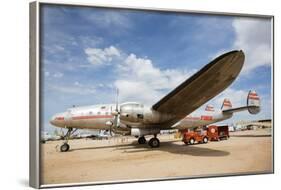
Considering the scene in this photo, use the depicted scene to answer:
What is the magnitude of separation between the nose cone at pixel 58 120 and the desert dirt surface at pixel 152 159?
256 millimetres

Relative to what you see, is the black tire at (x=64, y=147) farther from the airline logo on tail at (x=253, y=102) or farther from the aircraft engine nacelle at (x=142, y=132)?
the airline logo on tail at (x=253, y=102)

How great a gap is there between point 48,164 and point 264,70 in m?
3.86

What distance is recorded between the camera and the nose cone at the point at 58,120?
733cm

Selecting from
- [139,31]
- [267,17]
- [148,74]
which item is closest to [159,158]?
[148,74]

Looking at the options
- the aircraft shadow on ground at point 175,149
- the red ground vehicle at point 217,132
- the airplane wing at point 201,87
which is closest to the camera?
the aircraft shadow on ground at point 175,149

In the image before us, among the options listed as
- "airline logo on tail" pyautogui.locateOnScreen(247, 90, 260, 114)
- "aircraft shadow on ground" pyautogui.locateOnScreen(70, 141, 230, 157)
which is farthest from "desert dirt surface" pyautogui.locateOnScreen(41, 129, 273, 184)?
"airline logo on tail" pyautogui.locateOnScreen(247, 90, 260, 114)

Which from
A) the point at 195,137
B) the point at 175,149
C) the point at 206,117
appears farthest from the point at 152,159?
the point at 206,117

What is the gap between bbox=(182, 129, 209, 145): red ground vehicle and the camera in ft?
27.3

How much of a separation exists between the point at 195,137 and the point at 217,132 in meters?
0.38

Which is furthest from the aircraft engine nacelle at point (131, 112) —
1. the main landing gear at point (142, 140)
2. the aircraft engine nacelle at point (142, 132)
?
the main landing gear at point (142, 140)

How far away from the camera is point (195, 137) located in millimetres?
8383

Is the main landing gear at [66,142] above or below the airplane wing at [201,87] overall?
below

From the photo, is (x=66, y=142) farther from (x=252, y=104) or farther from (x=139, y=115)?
(x=252, y=104)

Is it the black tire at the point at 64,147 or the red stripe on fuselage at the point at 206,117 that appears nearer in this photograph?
the black tire at the point at 64,147
